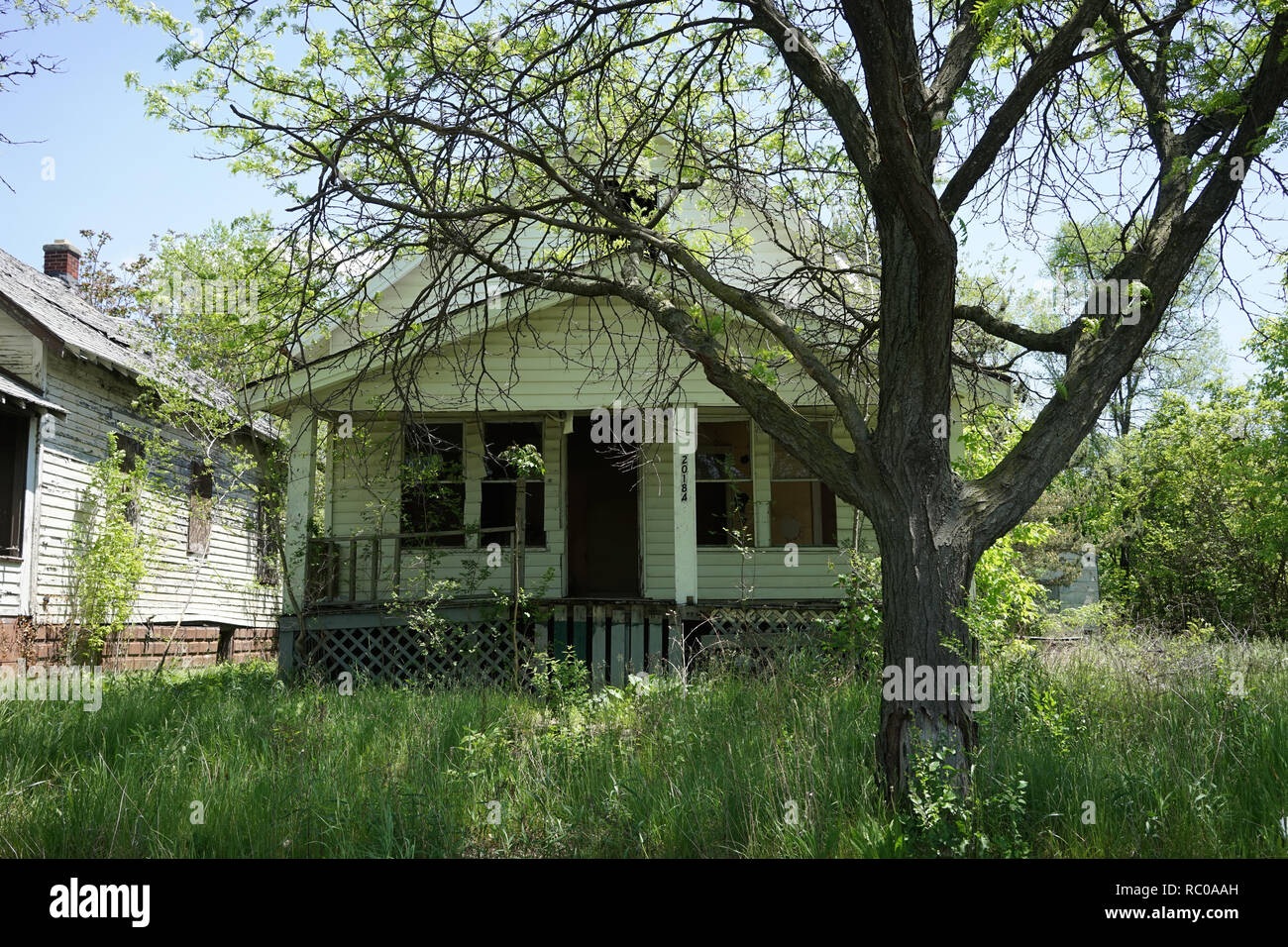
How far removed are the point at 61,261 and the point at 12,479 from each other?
907 centimetres

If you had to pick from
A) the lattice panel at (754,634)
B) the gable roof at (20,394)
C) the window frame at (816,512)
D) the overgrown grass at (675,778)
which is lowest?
the overgrown grass at (675,778)

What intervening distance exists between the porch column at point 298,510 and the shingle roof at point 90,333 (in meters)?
1.76

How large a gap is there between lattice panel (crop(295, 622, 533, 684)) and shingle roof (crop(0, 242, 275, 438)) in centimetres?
383

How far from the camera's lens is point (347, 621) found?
1222 centimetres

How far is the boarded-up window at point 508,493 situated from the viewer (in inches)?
565

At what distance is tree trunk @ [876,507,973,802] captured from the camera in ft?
16.2

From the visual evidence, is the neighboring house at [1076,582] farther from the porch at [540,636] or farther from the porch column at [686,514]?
the porch column at [686,514]

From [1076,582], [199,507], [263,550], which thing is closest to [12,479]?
[199,507]

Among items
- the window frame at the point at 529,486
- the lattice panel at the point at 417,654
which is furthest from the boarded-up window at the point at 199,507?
the lattice panel at the point at 417,654

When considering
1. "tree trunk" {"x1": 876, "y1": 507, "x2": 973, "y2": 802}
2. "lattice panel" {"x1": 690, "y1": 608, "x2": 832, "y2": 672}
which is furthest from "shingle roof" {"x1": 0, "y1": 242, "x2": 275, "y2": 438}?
"tree trunk" {"x1": 876, "y1": 507, "x2": 973, "y2": 802}

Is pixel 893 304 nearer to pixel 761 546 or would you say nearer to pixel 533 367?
pixel 533 367

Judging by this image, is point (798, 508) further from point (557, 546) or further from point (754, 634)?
point (754, 634)
